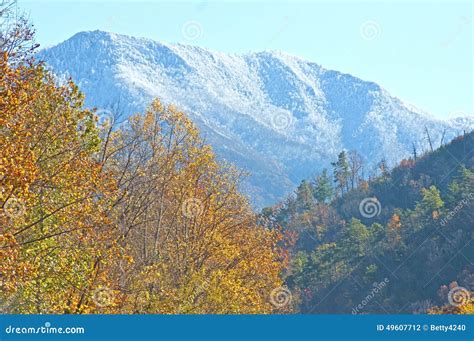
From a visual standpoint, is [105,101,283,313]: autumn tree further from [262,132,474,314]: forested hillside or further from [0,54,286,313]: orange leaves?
[262,132,474,314]: forested hillside

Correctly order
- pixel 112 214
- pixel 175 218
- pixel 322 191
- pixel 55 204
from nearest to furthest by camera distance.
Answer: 1. pixel 55 204
2. pixel 112 214
3. pixel 175 218
4. pixel 322 191

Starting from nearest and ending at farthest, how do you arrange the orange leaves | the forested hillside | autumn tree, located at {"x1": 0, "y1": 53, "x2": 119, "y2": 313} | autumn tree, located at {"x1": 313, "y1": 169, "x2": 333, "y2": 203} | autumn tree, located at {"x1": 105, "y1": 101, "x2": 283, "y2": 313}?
the orange leaves < autumn tree, located at {"x1": 0, "y1": 53, "x2": 119, "y2": 313} < autumn tree, located at {"x1": 105, "y1": 101, "x2": 283, "y2": 313} < the forested hillside < autumn tree, located at {"x1": 313, "y1": 169, "x2": 333, "y2": 203}

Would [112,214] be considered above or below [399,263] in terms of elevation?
below

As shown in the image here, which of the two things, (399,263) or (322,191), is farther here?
(322,191)

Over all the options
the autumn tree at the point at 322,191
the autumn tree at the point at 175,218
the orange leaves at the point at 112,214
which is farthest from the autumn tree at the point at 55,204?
the autumn tree at the point at 322,191

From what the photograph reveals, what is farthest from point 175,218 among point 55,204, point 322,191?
point 322,191

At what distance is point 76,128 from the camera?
78.5ft

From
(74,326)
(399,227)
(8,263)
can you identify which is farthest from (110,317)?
(399,227)

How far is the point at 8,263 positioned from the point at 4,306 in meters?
4.12

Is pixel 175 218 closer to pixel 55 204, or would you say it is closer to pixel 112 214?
pixel 112 214

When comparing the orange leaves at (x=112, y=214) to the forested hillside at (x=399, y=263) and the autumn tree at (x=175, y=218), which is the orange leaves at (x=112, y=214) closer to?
the autumn tree at (x=175, y=218)

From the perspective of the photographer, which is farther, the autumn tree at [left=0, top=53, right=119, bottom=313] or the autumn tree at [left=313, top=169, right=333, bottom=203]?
the autumn tree at [left=313, top=169, right=333, bottom=203]

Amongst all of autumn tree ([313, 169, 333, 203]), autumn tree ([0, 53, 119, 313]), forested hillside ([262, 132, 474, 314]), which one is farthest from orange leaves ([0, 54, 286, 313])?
autumn tree ([313, 169, 333, 203])

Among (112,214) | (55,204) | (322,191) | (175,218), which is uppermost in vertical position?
(322,191)
